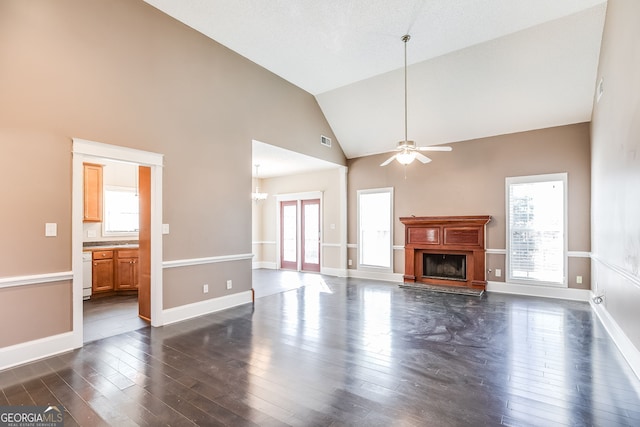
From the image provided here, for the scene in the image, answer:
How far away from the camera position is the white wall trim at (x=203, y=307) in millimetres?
4340

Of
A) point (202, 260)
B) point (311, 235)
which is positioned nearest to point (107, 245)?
point (202, 260)

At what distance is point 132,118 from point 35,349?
272cm

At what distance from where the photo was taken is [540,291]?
5.95 m

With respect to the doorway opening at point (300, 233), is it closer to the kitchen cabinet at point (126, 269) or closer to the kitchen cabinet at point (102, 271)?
the kitchen cabinet at point (126, 269)

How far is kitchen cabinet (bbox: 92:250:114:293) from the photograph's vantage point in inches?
222

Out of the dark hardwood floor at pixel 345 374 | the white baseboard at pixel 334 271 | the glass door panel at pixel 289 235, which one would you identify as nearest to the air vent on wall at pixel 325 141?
the glass door panel at pixel 289 235

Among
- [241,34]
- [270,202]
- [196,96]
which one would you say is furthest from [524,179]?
[270,202]

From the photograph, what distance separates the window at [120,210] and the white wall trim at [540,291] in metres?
7.66

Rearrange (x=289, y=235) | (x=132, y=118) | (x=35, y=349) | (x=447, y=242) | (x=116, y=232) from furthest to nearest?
(x=289, y=235) < (x=447, y=242) < (x=116, y=232) < (x=132, y=118) < (x=35, y=349)

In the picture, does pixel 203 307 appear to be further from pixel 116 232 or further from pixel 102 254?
pixel 116 232

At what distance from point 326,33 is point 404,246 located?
15.8 feet

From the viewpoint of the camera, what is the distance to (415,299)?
5750 millimetres

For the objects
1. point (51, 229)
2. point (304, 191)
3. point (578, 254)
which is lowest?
point (578, 254)

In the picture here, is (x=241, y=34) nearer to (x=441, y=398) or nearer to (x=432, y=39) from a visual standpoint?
(x=432, y=39)
